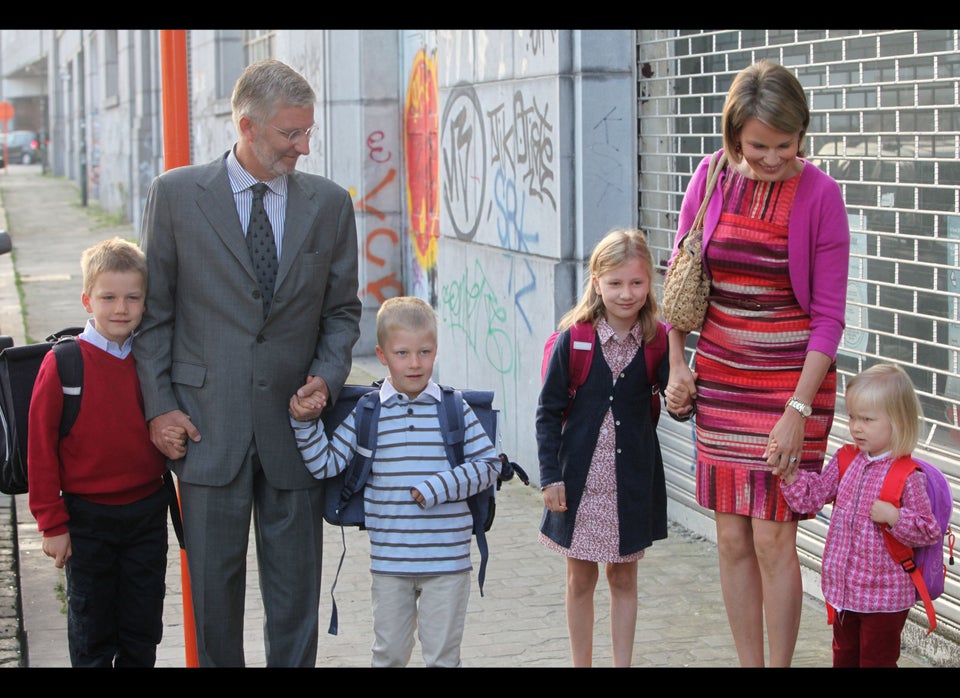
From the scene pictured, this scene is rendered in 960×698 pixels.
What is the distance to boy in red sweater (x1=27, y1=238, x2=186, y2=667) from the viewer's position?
393cm

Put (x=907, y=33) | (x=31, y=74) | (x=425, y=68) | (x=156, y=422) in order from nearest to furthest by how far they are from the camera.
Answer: (x=156, y=422)
(x=907, y=33)
(x=425, y=68)
(x=31, y=74)

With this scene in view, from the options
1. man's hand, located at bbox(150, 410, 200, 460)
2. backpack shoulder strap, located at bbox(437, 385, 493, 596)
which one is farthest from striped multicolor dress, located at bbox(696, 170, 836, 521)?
man's hand, located at bbox(150, 410, 200, 460)

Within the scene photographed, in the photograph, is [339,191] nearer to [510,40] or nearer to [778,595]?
[778,595]

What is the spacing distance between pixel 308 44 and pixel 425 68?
6.67ft

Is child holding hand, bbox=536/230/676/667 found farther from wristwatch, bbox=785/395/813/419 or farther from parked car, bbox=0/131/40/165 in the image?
parked car, bbox=0/131/40/165

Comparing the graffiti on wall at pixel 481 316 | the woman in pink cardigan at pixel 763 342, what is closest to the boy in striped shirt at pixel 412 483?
the woman in pink cardigan at pixel 763 342

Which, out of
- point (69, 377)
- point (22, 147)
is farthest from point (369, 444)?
point (22, 147)

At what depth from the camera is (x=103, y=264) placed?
12.8 ft

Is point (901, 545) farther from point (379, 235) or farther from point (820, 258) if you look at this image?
point (379, 235)

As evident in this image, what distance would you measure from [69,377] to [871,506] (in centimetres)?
244

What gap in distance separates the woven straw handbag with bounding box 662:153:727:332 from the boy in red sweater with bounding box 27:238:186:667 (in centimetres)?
155

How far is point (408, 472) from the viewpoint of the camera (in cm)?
395

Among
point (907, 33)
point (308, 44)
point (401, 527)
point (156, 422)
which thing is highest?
point (308, 44)

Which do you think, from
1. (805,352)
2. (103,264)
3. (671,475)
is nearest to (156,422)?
(103,264)
